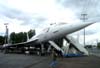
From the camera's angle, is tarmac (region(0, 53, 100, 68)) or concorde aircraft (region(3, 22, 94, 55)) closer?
tarmac (region(0, 53, 100, 68))

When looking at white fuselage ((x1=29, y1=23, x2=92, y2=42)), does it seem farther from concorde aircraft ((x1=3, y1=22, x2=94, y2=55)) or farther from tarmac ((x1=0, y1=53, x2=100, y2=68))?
tarmac ((x1=0, y1=53, x2=100, y2=68))

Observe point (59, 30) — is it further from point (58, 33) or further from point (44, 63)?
point (44, 63)

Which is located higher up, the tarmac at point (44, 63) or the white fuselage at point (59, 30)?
the white fuselage at point (59, 30)

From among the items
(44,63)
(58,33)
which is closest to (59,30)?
(58,33)

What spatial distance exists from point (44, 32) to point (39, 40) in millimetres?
1999

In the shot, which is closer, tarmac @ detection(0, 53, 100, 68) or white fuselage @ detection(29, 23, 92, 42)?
tarmac @ detection(0, 53, 100, 68)

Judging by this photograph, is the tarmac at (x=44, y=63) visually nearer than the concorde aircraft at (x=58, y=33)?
Yes

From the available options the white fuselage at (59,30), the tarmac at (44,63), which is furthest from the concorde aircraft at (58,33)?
the tarmac at (44,63)

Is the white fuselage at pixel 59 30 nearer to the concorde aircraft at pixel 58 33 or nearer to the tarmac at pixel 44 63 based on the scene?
the concorde aircraft at pixel 58 33

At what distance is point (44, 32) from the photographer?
29922 millimetres

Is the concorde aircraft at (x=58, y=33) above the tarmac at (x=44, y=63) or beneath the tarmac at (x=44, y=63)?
above

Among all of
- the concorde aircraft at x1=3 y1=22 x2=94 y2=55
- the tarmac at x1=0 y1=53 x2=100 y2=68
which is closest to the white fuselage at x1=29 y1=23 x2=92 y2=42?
the concorde aircraft at x1=3 y1=22 x2=94 y2=55

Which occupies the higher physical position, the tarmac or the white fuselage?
the white fuselage

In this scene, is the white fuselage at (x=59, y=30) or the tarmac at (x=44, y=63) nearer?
the tarmac at (x=44, y=63)
